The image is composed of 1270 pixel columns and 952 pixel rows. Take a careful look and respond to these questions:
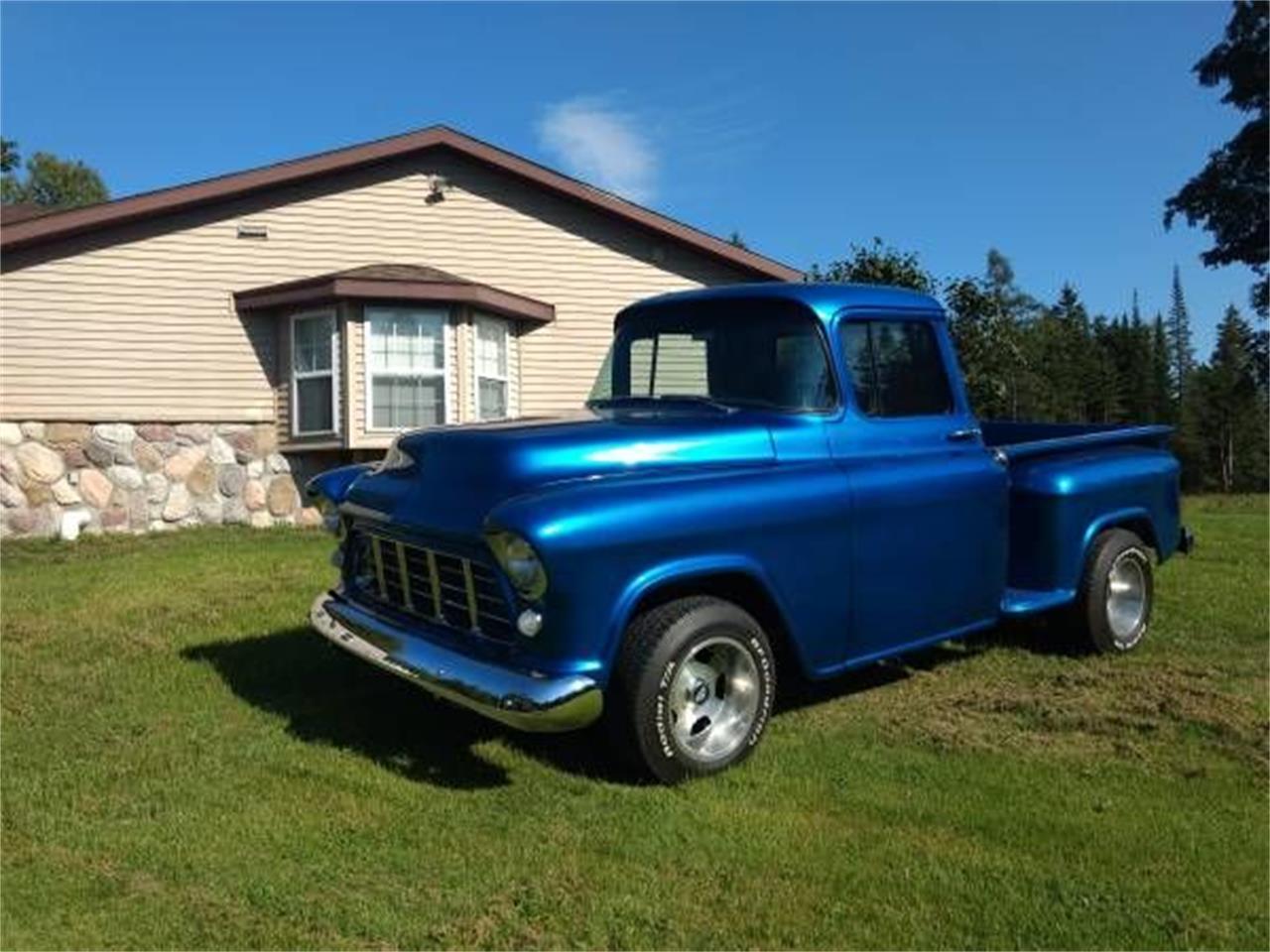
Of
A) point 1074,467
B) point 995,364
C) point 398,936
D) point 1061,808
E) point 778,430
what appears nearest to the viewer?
point 398,936

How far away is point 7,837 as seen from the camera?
414 cm

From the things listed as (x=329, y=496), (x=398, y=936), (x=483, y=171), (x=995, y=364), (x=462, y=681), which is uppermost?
(x=483, y=171)

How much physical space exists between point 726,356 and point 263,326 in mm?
11306

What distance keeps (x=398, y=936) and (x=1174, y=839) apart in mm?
2553

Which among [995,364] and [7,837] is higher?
[995,364]

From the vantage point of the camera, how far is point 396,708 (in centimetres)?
564

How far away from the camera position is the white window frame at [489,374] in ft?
51.8

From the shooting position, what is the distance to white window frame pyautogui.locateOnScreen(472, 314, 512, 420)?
15.8m

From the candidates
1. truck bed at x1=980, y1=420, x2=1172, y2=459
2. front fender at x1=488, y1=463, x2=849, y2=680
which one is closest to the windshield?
front fender at x1=488, y1=463, x2=849, y2=680

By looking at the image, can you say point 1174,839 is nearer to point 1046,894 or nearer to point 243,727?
point 1046,894

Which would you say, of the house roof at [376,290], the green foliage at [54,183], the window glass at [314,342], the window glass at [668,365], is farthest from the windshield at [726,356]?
the green foliage at [54,183]

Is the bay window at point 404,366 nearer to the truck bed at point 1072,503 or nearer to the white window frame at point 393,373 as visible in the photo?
the white window frame at point 393,373

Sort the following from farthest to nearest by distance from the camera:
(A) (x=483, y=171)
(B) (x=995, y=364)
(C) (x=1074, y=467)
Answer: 1. (B) (x=995, y=364)
2. (A) (x=483, y=171)
3. (C) (x=1074, y=467)

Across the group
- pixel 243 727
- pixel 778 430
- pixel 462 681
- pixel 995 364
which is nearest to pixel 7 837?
pixel 243 727
